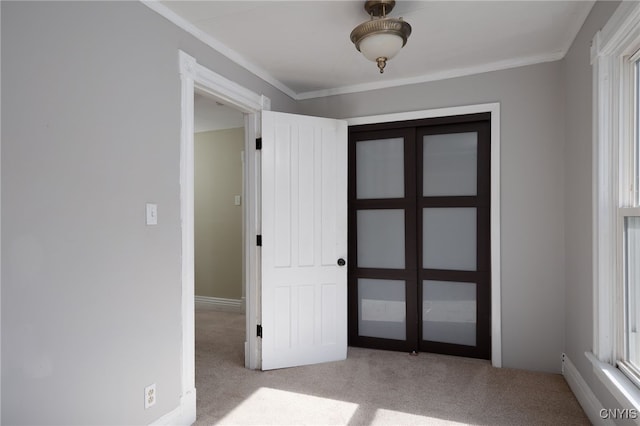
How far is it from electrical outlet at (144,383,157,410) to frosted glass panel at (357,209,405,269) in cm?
212

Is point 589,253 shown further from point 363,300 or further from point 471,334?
point 363,300

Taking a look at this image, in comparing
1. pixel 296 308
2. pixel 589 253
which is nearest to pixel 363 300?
pixel 296 308

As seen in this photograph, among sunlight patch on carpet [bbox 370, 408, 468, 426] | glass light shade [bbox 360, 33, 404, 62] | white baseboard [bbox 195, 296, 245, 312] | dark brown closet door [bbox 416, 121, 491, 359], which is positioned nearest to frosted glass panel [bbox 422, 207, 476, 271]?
dark brown closet door [bbox 416, 121, 491, 359]

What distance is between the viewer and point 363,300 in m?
3.72

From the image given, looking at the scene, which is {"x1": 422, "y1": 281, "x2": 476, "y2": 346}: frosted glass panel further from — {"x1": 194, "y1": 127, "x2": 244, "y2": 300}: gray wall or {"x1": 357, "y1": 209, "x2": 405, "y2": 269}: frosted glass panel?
{"x1": 194, "y1": 127, "x2": 244, "y2": 300}: gray wall

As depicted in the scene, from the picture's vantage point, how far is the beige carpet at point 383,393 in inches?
92.5

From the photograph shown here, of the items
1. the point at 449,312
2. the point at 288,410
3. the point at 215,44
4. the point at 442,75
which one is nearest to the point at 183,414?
the point at 288,410

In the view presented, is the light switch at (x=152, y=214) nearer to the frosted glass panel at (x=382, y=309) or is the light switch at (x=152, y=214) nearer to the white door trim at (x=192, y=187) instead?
the white door trim at (x=192, y=187)

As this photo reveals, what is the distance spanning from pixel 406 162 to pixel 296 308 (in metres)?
1.64

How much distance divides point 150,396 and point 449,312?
8.10 feet

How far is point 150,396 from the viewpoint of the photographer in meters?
2.09

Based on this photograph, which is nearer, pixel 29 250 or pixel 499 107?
pixel 29 250

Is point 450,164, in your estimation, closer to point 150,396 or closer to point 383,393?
point 383,393

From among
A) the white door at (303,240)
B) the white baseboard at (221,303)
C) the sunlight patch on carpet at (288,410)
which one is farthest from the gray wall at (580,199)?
the white baseboard at (221,303)
